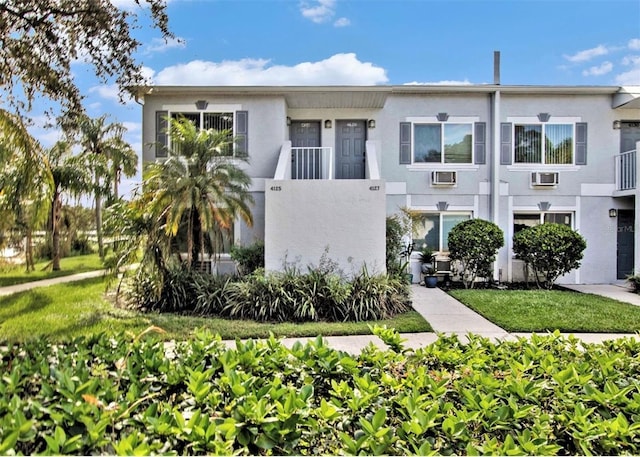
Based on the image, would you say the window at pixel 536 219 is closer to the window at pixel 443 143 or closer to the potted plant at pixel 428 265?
the window at pixel 443 143

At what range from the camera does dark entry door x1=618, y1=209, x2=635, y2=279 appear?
13398 millimetres

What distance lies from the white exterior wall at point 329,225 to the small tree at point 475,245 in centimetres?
392

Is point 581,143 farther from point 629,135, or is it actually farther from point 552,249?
point 552,249

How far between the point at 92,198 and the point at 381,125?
12.0 metres

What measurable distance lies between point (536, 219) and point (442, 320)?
300 inches

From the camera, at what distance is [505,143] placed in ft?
43.4

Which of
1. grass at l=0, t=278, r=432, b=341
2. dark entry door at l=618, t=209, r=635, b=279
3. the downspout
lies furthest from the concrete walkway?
the downspout

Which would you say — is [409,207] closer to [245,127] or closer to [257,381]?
[245,127]

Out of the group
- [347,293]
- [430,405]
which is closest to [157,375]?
[430,405]

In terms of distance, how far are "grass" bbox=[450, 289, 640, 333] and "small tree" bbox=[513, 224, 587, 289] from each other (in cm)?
83

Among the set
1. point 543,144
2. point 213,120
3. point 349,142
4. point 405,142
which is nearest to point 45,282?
point 213,120

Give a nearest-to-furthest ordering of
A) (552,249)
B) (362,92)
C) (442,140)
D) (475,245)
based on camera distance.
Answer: (362,92)
(552,249)
(475,245)
(442,140)

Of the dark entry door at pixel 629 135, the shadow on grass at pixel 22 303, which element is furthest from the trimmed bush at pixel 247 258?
the dark entry door at pixel 629 135

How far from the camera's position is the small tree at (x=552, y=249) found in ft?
38.8
